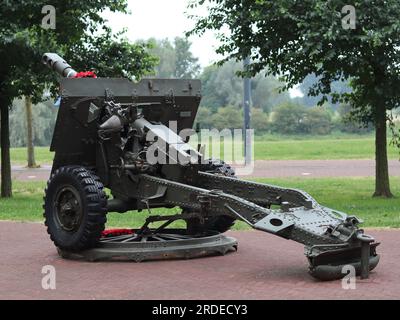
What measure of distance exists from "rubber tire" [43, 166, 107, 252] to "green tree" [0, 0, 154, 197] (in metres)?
7.66

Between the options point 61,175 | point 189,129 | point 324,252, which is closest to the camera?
point 324,252

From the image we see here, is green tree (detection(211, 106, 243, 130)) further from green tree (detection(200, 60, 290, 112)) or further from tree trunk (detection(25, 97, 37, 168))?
tree trunk (detection(25, 97, 37, 168))

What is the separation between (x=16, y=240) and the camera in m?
12.1

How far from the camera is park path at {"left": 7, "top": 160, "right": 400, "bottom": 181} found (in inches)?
1041

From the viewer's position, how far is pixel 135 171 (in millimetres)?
10250

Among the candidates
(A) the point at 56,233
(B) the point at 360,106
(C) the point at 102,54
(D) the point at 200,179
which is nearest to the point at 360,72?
(B) the point at 360,106

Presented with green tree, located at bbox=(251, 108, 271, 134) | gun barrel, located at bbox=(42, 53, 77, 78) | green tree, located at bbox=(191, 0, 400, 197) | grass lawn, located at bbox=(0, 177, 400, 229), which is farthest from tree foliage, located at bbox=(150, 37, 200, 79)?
gun barrel, located at bbox=(42, 53, 77, 78)

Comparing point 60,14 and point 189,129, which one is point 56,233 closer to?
point 189,129

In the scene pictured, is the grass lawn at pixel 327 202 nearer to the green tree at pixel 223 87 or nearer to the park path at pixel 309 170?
the park path at pixel 309 170

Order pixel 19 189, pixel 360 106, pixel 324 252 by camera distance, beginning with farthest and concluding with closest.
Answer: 1. pixel 19 189
2. pixel 360 106
3. pixel 324 252

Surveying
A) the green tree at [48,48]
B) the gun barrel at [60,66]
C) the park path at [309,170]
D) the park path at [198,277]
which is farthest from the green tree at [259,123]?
the park path at [198,277]

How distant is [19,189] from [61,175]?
12.9 meters

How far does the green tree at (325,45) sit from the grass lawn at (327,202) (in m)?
1.30

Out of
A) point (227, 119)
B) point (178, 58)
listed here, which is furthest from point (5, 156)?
point (178, 58)
